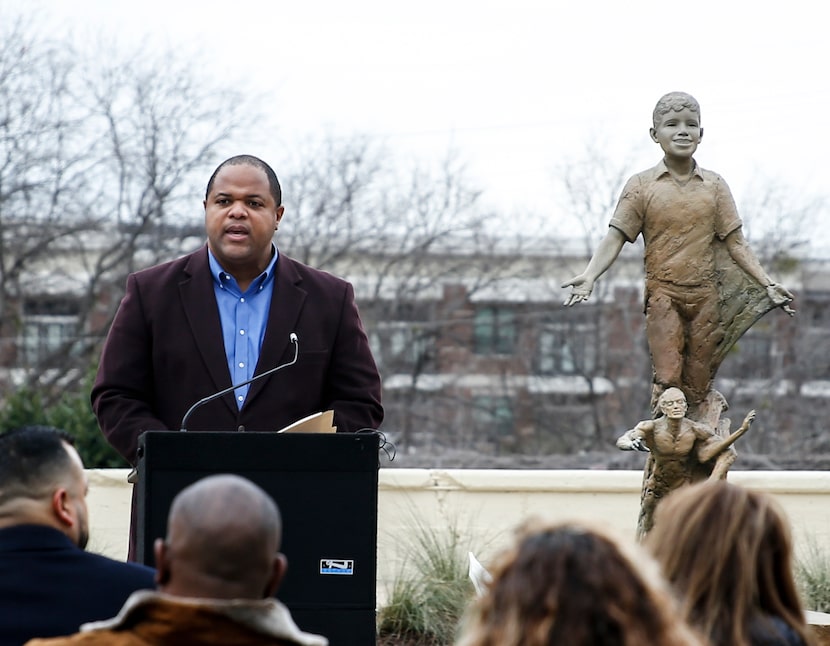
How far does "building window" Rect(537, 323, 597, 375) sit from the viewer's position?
65.2 ft

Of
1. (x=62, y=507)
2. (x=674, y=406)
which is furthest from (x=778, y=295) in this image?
(x=62, y=507)

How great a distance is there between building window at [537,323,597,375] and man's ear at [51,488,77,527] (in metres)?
16.8

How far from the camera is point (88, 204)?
60.2 ft

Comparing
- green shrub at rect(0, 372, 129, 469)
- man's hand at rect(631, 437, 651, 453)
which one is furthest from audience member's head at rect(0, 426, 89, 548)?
green shrub at rect(0, 372, 129, 469)

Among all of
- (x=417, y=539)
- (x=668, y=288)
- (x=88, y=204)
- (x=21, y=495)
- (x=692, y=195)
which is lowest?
(x=417, y=539)

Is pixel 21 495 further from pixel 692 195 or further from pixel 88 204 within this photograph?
pixel 88 204

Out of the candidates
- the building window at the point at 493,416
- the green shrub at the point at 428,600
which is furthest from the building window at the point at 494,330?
the green shrub at the point at 428,600

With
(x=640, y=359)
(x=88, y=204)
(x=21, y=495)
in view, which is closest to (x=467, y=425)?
(x=640, y=359)

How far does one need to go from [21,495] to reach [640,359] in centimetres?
1653

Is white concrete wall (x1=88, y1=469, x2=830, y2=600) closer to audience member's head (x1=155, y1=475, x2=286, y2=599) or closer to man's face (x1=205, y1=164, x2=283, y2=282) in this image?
man's face (x1=205, y1=164, x2=283, y2=282)

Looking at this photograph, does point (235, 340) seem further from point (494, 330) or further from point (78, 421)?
point (494, 330)

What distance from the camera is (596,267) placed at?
21.4 feet

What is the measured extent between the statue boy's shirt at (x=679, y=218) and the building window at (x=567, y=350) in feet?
43.0

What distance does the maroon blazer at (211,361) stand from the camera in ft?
14.7
